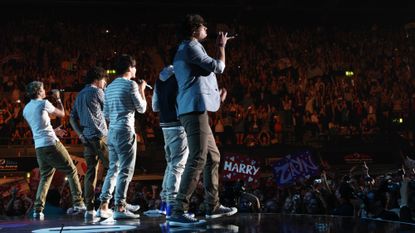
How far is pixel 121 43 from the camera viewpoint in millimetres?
16906

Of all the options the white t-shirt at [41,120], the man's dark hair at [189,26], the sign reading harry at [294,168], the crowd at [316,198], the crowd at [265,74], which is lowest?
the crowd at [316,198]

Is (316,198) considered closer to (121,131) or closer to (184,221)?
(121,131)

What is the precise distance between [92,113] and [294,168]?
16.4 ft

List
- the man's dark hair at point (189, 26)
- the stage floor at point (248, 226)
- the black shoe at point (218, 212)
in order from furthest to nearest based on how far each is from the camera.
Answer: the black shoe at point (218, 212), the man's dark hair at point (189, 26), the stage floor at point (248, 226)

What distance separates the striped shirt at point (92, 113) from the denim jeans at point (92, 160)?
0.09m

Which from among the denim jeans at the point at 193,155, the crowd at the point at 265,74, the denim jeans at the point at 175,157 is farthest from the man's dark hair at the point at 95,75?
the crowd at the point at 265,74

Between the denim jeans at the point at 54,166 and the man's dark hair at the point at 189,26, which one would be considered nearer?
the man's dark hair at the point at 189,26

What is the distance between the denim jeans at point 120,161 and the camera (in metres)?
5.02

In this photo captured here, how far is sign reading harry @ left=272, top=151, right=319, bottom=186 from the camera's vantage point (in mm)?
9750

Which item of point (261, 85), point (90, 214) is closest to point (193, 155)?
point (90, 214)

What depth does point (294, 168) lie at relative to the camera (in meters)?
9.82

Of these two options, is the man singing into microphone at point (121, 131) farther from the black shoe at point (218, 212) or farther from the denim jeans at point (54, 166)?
the denim jeans at point (54, 166)

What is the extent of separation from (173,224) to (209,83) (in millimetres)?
1143

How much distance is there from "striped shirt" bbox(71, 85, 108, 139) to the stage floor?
101cm
